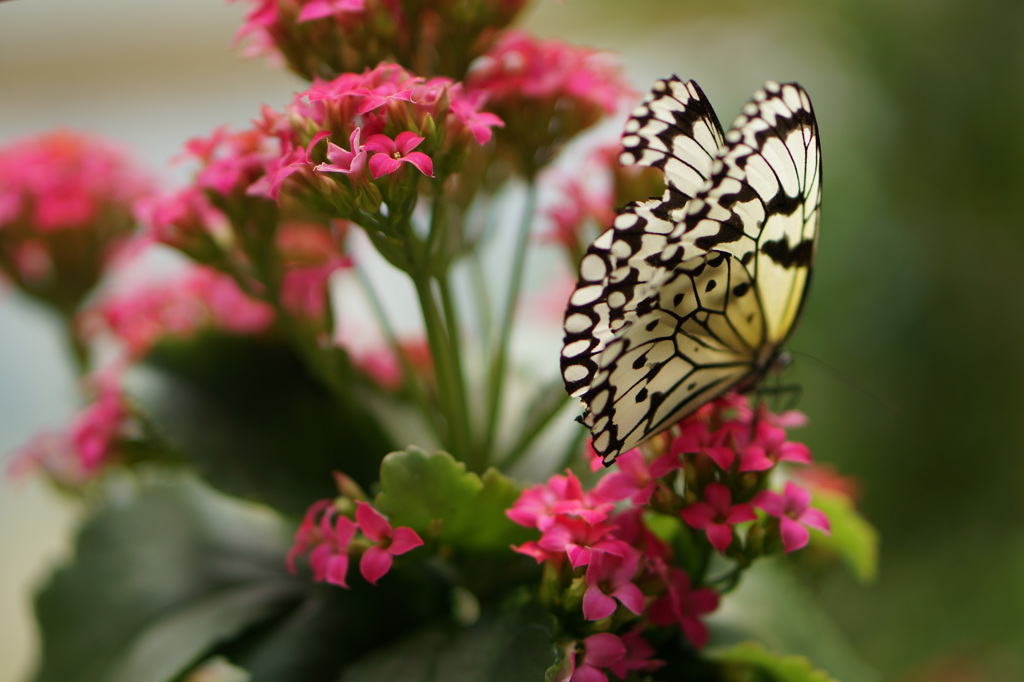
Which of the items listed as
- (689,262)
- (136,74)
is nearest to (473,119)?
(689,262)

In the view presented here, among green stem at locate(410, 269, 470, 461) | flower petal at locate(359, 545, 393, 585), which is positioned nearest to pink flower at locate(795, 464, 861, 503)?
green stem at locate(410, 269, 470, 461)

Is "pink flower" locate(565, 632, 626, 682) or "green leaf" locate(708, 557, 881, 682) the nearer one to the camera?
"pink flower" locate(565, 632, 626, 682)

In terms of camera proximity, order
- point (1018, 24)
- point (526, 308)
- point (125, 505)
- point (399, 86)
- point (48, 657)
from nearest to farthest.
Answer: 1. point (399, 86)
2. point (48, 657)
3. point (125, 505)
4. point (526, 308)
5. point (1018, 24)

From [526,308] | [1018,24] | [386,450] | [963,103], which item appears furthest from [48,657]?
[1018,24]

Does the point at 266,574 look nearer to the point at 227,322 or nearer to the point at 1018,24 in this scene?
the point at 227,322

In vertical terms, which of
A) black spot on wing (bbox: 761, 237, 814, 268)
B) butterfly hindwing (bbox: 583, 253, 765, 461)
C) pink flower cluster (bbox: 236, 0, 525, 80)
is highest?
pink flower cluster (bbox: 236, 0, 525, 80)

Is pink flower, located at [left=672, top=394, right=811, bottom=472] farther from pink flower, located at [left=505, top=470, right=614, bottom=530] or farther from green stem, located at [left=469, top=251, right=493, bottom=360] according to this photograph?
green stem, located at [left=469, top=251, right=493, bottom=360]

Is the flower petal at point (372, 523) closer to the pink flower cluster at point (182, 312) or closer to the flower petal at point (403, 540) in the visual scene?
the flower petal at point (403, 540)
